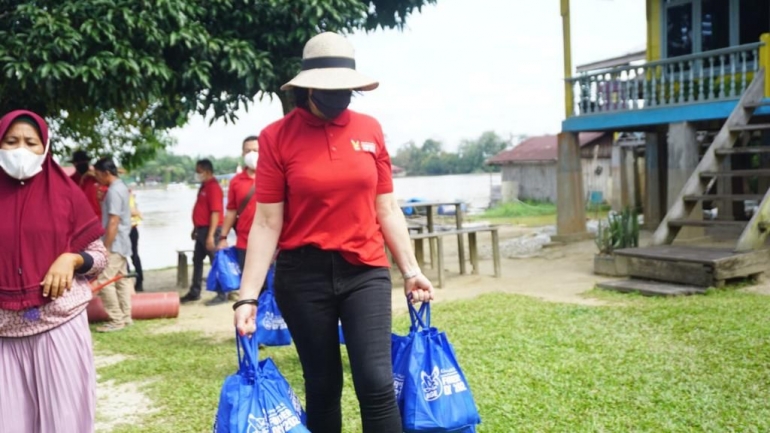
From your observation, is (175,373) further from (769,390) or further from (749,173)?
(749,173)

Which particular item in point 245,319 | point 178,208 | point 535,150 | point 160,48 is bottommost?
point 178,208

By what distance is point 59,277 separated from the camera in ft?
10.1

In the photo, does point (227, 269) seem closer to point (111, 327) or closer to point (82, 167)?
point (111, 327)

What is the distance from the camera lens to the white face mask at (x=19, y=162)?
10.0 feet

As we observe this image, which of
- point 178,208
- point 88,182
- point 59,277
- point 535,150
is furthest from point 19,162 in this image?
point 178,208

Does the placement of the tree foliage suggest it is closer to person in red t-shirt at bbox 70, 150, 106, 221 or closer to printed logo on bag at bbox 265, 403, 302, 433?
person in red t-shirt at bbox 70, 150, 106, 221

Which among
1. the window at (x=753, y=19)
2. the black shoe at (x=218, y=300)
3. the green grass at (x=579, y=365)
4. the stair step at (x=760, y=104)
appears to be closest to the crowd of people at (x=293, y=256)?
the green grass at (x=579, y=365)

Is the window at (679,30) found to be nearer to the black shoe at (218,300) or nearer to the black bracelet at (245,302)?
the black shoe at (218,300)

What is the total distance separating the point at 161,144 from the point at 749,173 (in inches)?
484

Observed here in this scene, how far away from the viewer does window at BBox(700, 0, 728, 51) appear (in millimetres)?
13523

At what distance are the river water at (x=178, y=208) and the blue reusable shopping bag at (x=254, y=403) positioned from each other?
14.1 m

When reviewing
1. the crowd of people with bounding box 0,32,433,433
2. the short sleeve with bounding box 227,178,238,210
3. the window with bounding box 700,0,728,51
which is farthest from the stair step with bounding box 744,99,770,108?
the crowd of people with bounding box 0,32,433,433

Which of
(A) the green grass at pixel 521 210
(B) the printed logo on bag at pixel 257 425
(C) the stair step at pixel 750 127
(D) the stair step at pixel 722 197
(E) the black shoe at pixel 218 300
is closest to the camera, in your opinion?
(B) the printed logo on bag at pixel 257 425

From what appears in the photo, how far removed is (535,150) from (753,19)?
2178 cm
